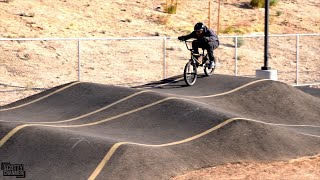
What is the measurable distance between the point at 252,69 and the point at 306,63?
12.4 feet

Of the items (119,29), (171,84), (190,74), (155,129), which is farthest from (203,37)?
(119,29)

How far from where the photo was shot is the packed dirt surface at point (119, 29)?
32.6 meters

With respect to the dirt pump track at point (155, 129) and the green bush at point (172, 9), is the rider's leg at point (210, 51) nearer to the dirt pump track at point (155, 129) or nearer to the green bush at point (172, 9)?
the dirt pump track at point (155, 129)

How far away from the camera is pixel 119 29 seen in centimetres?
3938

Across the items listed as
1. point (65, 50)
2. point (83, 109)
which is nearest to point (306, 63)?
point (65, 50)

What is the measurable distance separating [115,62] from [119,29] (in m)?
4.79

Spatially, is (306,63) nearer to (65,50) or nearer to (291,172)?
(65,50)

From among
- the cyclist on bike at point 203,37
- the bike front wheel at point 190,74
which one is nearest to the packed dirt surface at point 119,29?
the bike front wheel at point 190,74

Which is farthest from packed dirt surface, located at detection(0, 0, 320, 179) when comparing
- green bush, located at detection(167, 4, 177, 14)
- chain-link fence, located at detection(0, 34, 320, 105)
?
green bush, located at detection(167, 4, 177, 14)

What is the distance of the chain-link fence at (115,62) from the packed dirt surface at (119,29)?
0.13 feet

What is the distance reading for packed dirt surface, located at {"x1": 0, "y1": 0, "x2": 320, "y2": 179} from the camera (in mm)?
32562

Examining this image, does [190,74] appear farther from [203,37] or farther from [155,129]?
[155,129]

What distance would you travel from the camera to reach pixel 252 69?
37.4 meters

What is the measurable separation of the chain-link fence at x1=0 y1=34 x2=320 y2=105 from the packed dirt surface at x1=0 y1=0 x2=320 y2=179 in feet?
0.13
